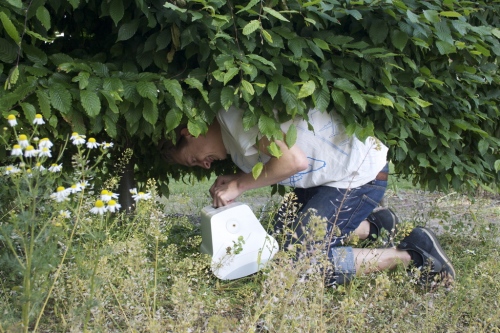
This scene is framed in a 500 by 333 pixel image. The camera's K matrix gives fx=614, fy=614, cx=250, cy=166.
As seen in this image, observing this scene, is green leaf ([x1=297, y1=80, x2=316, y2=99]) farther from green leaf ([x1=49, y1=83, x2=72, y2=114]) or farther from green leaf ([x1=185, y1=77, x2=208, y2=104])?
green leaf ([x1=49, y1=83, x2=72, y2=114])

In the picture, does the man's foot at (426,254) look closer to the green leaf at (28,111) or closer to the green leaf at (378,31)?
the green leaf at (378,31)

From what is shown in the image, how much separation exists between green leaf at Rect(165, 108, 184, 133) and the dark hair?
51 centimetres

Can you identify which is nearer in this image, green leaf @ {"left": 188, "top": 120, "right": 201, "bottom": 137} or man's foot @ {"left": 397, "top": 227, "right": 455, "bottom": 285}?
green leaf @ {"left": 188, "top": 120, "right": 201, "bottom": 137}

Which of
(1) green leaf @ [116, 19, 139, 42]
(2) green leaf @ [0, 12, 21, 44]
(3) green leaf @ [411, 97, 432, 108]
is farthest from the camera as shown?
(3) green leaf @ [411, 97, 432, 108]

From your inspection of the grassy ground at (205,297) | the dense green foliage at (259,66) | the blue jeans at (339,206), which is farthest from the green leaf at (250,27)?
the blue jeans at (339,206)

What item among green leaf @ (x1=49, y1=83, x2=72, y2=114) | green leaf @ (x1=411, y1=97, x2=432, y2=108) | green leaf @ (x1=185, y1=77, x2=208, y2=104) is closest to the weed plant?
green leaf @ (x1=49, y1=83, x2=72, y2=114)

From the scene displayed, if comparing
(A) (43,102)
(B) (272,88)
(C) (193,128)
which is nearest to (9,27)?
(A) (43,102)

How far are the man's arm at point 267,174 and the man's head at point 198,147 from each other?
0.17 m

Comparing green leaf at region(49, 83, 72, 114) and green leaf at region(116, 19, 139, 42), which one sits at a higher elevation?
green leaf at region(116, 19, 139, 42)

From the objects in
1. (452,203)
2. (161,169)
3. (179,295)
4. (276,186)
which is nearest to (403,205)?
(452,203)

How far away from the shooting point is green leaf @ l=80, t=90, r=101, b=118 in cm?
234

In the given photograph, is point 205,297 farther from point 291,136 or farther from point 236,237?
point 291,136

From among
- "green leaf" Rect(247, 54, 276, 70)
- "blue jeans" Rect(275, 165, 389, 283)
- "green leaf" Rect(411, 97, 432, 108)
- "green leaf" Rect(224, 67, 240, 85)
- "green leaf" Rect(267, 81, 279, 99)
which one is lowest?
"blue jeans" Rect(275, 165, 389, 283)

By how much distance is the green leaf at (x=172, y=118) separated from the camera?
8.35 feet
